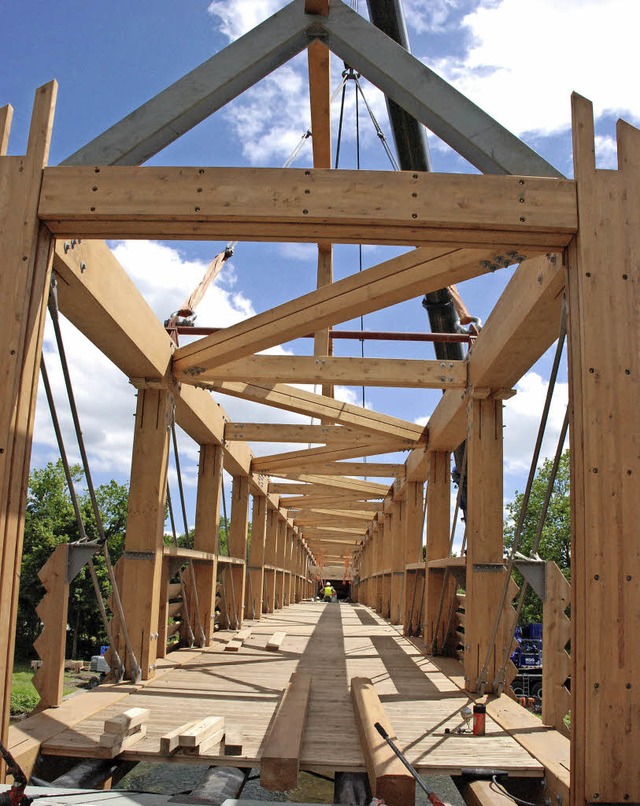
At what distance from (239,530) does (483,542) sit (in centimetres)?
675

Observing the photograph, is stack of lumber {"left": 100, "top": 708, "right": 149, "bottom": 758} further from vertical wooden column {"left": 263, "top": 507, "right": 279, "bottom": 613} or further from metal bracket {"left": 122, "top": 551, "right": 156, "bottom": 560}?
vertical wooden column {"left": 263, "top": 507, "right": 279, "bottom": 613}

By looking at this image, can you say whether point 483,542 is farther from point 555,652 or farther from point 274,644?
point 274,644

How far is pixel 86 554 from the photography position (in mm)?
4738

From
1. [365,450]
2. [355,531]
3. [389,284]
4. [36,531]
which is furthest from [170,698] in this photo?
[36,531]

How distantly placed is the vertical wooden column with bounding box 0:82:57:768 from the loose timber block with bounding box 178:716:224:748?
918 mm

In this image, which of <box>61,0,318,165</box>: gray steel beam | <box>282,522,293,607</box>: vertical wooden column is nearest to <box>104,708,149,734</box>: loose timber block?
<box>61,0,318,165</box>: gray steel beam

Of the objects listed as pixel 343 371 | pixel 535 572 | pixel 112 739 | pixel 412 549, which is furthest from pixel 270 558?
pixel 112 739

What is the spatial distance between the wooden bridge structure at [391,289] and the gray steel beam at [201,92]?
12 millimetres

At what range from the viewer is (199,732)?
149 inches

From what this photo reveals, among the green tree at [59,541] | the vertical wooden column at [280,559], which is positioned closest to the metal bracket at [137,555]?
the vertical wooden column at [280,559]

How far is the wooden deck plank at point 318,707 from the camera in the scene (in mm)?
3791

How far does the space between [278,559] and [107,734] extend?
14812 millimetres

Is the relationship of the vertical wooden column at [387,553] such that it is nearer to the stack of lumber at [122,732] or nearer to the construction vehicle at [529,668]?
the construction vehicle at [529,668]

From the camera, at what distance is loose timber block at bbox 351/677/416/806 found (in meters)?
3.15
